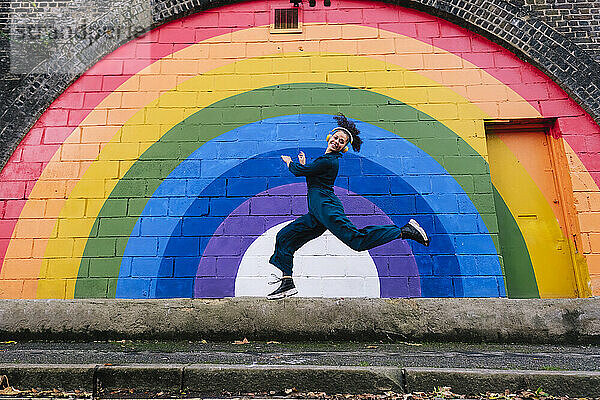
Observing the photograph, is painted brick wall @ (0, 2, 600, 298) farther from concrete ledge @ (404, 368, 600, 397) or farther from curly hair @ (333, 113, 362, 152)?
concrete ledge @ (404, 368, 600, 397)

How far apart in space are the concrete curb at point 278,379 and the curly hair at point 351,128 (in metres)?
3.27

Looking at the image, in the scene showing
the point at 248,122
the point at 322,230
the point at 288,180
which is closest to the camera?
the point at 322,230

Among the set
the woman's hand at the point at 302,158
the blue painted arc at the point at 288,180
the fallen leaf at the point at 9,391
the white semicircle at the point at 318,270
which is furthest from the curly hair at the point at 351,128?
the fallen leaf at the point at 9,391

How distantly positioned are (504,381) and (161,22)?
592 cm

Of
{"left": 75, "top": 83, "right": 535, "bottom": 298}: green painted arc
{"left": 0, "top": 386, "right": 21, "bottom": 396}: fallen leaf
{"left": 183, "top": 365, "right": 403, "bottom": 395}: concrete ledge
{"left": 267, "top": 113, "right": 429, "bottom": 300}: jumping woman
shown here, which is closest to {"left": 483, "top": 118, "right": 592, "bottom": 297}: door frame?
{"left": 75, "top": 83, "right": 535, "bottom": 298}: green painted arc

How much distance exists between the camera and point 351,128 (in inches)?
253

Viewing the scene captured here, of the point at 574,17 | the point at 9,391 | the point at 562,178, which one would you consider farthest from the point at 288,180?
the point at 574,17

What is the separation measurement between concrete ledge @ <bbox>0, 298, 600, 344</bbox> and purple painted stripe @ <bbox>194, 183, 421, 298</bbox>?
0.25 meters

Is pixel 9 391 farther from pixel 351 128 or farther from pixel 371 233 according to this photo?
pixel 351 128

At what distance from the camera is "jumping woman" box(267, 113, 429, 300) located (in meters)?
6.04

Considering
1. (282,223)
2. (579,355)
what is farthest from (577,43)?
(282,223)

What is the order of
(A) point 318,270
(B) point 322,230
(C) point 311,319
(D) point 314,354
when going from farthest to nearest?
1. (B) point 322,230
2. (A) point 318,270
3. (C) point 311,319
4. (D) point 314,354

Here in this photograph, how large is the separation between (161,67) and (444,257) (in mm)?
4344

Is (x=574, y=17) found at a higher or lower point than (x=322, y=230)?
higher
